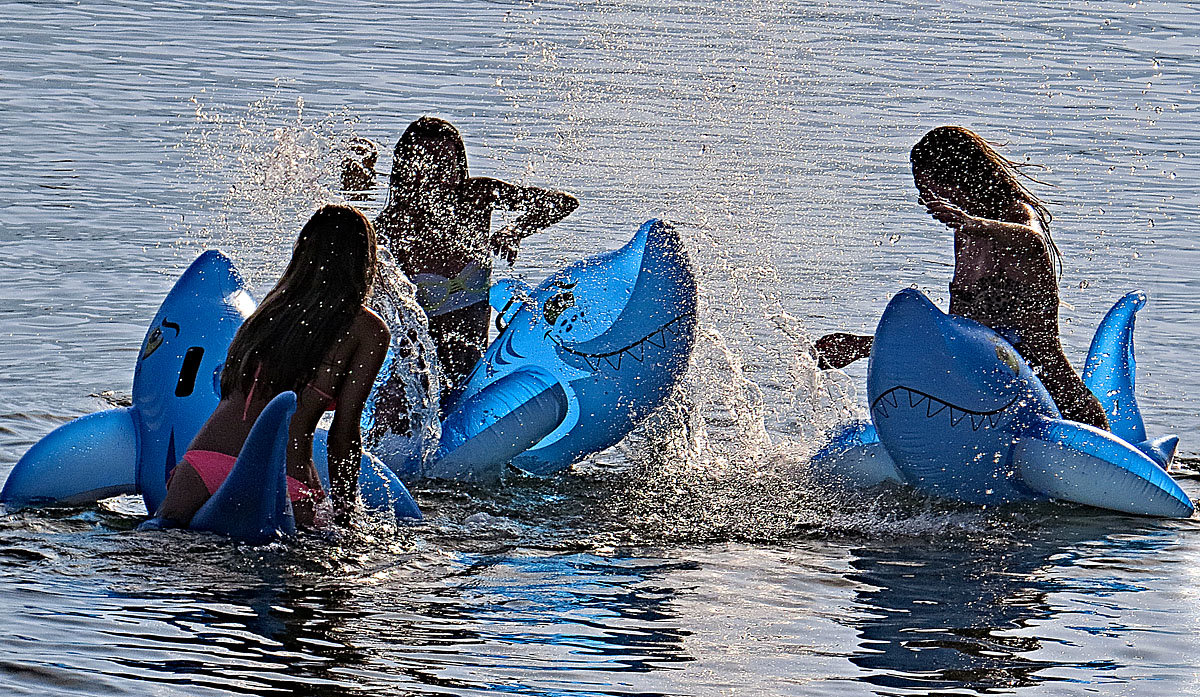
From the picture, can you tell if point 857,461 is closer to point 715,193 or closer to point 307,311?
point 307,311

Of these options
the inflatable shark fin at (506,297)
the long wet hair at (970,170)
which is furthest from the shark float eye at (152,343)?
the long wet hair at (970,170)

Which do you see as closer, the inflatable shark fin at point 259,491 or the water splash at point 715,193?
the inflatable shark fin at point 259,491

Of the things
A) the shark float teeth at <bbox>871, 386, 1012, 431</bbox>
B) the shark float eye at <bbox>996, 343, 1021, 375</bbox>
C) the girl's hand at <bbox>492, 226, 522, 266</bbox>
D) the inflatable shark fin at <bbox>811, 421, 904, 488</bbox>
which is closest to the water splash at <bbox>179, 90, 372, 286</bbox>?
the girl's hand at <bbox>492, 226, 522, 266</bbox>

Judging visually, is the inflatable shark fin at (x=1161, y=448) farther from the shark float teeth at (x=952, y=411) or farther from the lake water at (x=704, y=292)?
the shark float teeth at (x=952, y=411)

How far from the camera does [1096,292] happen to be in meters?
12.0

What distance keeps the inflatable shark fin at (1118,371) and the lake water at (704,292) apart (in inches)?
19.2

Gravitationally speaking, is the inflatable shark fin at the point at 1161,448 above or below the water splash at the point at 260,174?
below

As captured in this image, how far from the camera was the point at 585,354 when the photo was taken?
26.3 ft

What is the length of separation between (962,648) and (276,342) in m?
2.58

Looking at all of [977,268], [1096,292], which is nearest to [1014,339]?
[977,268]

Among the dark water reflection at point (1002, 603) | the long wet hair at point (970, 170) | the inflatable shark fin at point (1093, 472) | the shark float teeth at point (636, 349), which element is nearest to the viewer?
the dark water reflection at point (1002, 603)

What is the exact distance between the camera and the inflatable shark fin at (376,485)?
6.45 m

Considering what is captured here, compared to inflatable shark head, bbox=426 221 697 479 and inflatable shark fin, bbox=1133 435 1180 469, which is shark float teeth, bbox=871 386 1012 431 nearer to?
inflatable shark fin, bbox=1133 435 1180 469

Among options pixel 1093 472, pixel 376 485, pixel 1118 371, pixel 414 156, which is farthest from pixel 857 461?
pixel 414 156
